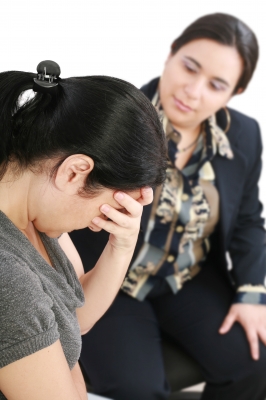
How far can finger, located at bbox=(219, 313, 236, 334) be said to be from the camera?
172cm

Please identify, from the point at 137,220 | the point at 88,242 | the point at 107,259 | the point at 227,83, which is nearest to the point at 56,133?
the point at 137,220

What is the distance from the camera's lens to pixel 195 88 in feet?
5.73

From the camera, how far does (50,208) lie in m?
0.97

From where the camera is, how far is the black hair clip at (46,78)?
88 centimetres

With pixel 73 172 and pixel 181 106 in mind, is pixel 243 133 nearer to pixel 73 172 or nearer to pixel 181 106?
pixel 181 106

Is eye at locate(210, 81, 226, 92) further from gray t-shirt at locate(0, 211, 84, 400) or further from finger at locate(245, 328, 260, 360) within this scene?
gray t-shirt at locate(0, 211, 84, 400)

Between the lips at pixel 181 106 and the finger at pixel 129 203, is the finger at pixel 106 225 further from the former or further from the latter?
the lips at pixel 181 106

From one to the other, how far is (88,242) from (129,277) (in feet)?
0.77

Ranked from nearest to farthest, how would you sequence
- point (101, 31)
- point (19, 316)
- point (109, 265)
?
point (19, 316)
point (109, 265)
point (101, 31)

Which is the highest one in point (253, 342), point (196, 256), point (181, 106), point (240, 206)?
point (181, 106)

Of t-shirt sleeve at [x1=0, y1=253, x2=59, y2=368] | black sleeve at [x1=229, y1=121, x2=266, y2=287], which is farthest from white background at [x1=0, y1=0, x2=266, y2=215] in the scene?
t-shirt sleeve at [x1=0, y1=253, x2=59, y2=368]

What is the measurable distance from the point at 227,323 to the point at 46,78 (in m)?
1.11

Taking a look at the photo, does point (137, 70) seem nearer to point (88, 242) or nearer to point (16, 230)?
point (88, 242)

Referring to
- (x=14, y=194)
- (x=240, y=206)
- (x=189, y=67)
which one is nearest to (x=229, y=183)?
(x=240, y=206)
